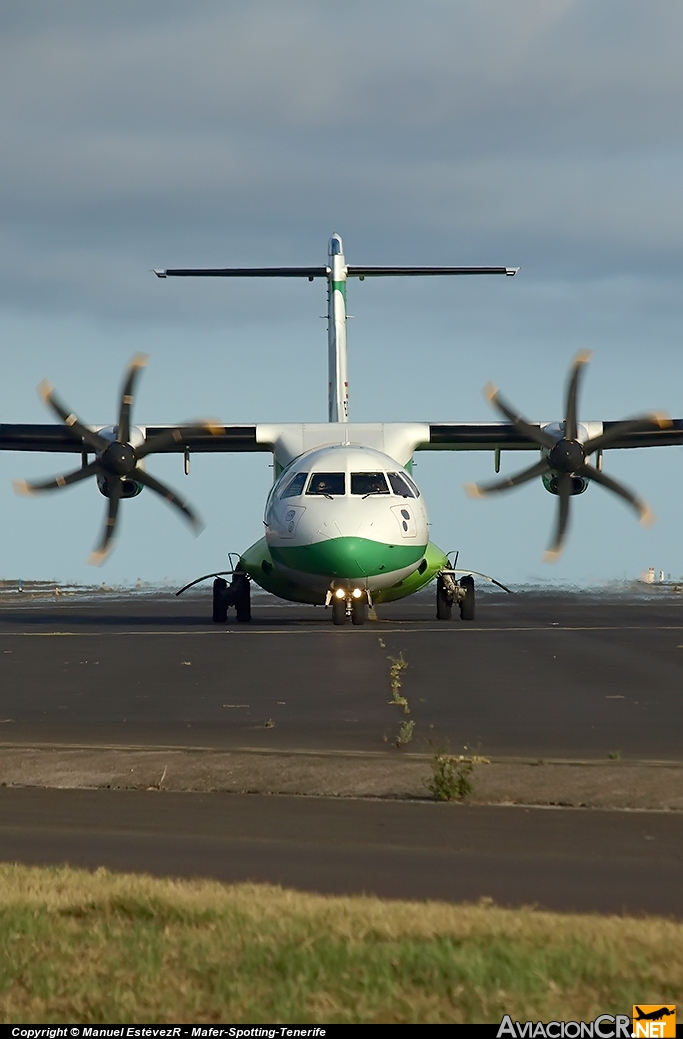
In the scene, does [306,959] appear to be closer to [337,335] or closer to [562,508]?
[562,508]

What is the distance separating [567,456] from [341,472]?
22.5 feet

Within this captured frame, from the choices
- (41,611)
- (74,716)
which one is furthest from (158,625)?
(74,716)

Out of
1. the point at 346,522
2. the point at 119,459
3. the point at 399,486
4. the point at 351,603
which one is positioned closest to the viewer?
the point at 346,522

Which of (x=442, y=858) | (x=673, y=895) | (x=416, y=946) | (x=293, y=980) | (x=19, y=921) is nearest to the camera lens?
(x=293, y=980)

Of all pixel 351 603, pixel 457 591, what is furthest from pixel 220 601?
pixel 457 591

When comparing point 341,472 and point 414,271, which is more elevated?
point 414,271

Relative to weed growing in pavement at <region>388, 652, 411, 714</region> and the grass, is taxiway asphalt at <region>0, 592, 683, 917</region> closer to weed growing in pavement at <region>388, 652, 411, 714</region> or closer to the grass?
weed growing in pavement at <region>388, 652, 411, 714</region>

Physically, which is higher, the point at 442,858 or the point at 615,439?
the point at 615,439

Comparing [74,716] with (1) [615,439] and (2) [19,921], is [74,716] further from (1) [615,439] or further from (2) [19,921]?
(1) [615,439]

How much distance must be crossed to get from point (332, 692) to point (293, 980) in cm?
1209

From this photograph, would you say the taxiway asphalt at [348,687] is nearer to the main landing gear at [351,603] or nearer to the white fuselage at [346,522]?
the main landing gear at [351,603]

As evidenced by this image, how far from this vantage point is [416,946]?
6.24m

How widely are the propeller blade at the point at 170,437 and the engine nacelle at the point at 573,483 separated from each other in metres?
8.65

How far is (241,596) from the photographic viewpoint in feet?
119
